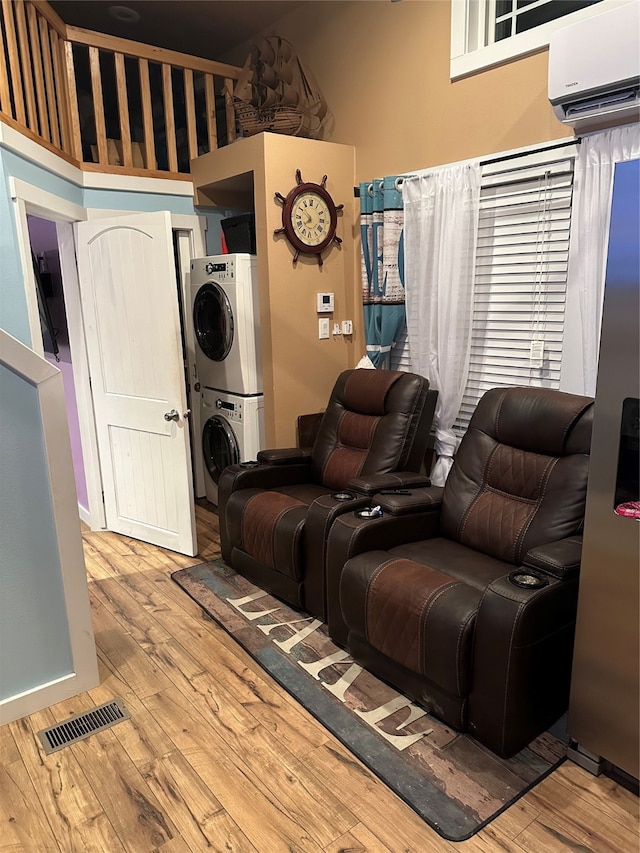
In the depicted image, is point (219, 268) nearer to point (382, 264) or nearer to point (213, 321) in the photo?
point (213, 321)

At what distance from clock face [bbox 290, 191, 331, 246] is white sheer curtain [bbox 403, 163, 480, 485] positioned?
1.88 ft

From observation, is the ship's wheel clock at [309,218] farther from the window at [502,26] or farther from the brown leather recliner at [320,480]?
the window at [502,26]

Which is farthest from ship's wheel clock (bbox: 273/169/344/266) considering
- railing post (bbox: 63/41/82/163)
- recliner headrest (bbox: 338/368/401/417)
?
railing post (bbox: 63/41/82/163)

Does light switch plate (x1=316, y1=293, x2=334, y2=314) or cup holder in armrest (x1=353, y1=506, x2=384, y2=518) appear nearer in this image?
cup holder in armrest (x1=353, y1=506, x2=384, y2=518)

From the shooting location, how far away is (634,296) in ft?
5.31

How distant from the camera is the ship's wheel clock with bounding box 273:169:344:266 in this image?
11.4 feet

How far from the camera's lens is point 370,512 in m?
2.59

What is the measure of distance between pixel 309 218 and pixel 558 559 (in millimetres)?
2450

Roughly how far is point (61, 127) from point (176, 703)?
311 centimetres

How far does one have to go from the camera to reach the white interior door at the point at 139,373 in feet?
11.0

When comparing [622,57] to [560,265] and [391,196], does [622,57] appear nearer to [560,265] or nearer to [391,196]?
[560,265]

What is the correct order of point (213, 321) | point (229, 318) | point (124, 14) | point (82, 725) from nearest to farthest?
point (82, 725), point (229, 318), point (213, 321), point (124, 14)

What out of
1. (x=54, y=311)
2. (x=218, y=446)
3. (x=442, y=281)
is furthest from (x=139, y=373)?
(x=442, y=281)

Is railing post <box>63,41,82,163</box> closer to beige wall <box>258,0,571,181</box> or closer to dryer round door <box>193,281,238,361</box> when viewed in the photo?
dryer round door <box>193,281,238,361</box>
